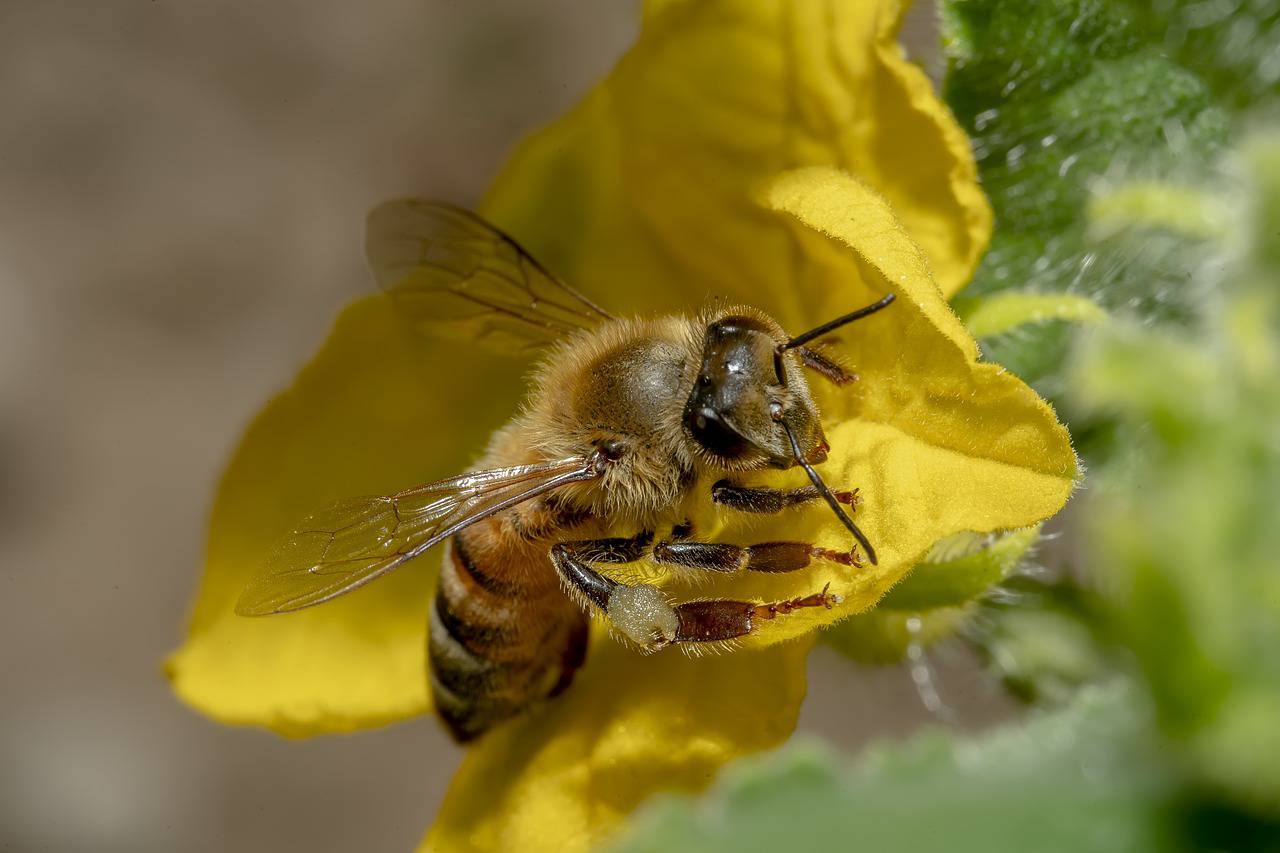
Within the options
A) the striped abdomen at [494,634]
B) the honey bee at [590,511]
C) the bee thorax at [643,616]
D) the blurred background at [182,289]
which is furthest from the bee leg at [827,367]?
the blurred background at [182,289]

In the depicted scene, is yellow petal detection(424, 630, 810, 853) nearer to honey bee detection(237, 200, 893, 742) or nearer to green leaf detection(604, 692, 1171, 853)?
honey bee detection(237, 200, 893, 742)

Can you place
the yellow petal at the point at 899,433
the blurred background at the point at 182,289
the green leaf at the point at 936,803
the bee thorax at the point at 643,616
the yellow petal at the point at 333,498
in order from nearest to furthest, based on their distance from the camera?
the green leaf at the point at 936,803
the yellow petal at the point at 899,433
the bee thorax at the point at 643,616
the yellow petal at the point at 333,498
the blurred background at the point at 182,289

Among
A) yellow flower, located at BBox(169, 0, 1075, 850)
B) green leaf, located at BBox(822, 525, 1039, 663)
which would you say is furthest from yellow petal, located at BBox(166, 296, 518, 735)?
green leaf, located at BBox(822, 525, 1039, 663)

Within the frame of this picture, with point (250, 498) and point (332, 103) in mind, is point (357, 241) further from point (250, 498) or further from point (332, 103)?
point (250, 498)

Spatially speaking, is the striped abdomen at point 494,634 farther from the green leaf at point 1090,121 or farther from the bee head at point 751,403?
the green leaf at point 1090,121

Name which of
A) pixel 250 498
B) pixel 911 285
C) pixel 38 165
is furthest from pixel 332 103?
pixel 911 285

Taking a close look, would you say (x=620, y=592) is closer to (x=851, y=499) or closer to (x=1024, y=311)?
(x=851, y=499)

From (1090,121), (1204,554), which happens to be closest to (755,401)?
(1090,121)
